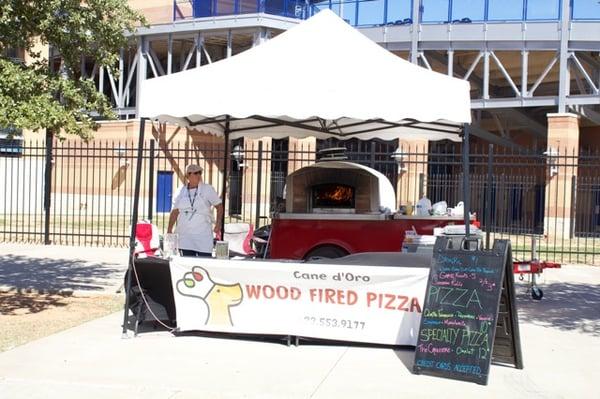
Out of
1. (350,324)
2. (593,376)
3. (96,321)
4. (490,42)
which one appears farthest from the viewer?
(490,42)

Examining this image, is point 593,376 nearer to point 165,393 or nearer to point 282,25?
point 165,393

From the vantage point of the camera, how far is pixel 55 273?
11.5 m

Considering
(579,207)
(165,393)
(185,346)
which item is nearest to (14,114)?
(185,346)

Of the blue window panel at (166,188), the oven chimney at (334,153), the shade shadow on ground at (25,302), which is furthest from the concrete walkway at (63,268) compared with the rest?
the blue window panel at (166,188)

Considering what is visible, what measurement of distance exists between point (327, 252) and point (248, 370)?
3.52 m

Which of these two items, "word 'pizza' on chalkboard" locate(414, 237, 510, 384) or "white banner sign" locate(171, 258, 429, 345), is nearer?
"word 'pizza' on chalkboard" locate(414, 237, 510, 384)

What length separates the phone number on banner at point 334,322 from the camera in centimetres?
654

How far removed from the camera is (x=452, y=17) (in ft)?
83.7

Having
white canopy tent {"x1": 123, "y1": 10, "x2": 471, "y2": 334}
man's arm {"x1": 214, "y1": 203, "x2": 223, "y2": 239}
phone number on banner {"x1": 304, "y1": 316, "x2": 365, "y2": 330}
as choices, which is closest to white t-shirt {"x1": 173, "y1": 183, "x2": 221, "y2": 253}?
man's arm {"x1": 214, "y1": 203, "x2": 223, "y2": 239}

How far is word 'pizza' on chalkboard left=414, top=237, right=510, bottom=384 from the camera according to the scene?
562 cm

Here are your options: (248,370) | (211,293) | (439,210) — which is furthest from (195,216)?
(439,210)

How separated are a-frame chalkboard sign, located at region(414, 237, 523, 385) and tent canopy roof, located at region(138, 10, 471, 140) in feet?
4.76

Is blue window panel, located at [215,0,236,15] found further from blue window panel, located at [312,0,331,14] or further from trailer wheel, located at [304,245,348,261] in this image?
trailer wheel, located at [304,245,348,261]

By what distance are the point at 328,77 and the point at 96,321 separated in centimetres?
377
